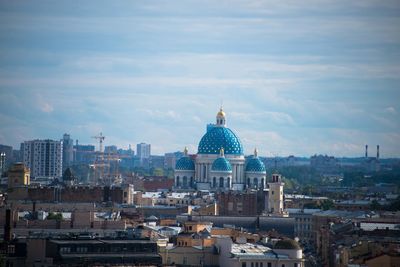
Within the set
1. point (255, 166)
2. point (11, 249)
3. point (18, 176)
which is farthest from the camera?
point (255, 166)

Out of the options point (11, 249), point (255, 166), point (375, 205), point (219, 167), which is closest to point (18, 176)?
point (219, 167)

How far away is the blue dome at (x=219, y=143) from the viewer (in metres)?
144

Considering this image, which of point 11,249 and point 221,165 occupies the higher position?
point 221,165

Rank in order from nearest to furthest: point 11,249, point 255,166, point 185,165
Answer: point 11,249, point 255,166, point 185,165

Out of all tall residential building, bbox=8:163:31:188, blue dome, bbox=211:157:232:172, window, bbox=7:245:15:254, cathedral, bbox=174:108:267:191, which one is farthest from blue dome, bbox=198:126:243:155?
window, bbox=7:245:15:254

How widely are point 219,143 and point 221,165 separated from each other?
18.3 ft

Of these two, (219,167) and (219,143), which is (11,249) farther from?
(219,143)

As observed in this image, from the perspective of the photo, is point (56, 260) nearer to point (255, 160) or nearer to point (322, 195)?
point (255, 160)

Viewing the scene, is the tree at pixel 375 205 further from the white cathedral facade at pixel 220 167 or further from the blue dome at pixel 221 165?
the blue dome at pixel 221 165

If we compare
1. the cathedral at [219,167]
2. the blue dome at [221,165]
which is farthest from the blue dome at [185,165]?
the blue dome at [221,165]

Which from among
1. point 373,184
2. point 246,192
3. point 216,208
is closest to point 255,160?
point 246,192

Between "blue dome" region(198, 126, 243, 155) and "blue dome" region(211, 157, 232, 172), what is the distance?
4.23 m

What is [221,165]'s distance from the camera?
5492 inches

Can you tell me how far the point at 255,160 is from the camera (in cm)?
14288
